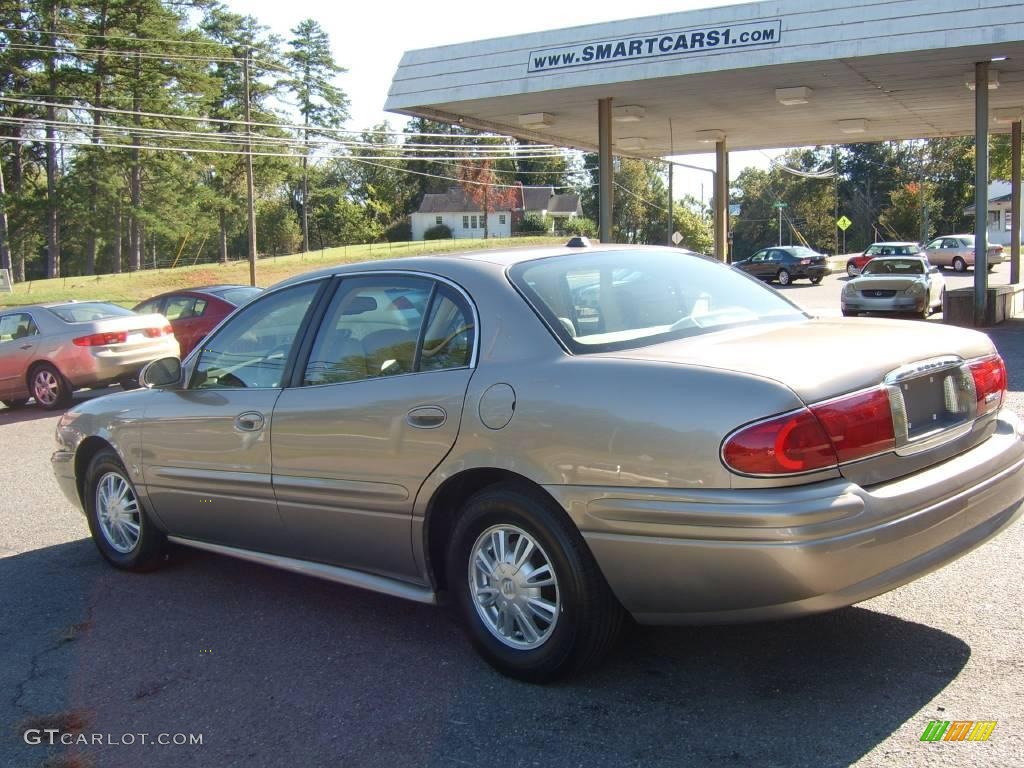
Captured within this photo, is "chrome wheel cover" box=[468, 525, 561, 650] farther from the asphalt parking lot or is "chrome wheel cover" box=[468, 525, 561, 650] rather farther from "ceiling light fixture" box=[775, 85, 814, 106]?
"ceiling light fixture" box=[775, 85, 814, 106]

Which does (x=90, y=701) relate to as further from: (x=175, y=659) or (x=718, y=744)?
(x=718, y=744)

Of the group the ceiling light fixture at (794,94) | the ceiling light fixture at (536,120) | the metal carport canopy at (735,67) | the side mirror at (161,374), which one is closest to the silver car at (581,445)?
the side mirror at (161,374)

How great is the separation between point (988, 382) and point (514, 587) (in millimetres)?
2137

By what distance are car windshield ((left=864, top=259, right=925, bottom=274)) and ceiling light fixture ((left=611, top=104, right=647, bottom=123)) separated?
6109 millimetres

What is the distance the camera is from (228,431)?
485cm

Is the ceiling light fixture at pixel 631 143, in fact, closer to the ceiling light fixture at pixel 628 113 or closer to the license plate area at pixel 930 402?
the ceiling light fixture at pixel 628 113

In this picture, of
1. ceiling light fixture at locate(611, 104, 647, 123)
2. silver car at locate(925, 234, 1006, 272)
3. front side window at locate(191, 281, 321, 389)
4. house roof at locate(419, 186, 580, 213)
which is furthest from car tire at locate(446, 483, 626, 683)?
house roof at locate(419, 186, 580, 213)

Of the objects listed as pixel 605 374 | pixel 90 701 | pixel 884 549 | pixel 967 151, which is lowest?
pixel 90 701

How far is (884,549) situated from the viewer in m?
3.31

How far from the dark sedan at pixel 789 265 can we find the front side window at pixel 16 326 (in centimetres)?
2780

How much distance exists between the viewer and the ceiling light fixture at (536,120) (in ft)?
72.2

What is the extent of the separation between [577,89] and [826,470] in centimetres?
1672

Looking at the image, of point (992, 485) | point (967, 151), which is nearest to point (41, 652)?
point (992, 485)

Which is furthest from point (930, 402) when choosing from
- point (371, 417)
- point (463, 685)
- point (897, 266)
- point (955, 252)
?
point (955, 252)
